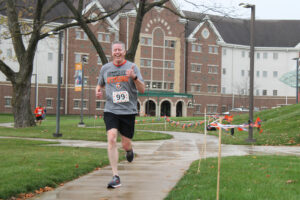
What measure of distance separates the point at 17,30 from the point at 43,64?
40.4m

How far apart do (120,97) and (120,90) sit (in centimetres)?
11

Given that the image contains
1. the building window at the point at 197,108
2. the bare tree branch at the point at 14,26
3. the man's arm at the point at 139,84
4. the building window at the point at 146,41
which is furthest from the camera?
the building window at the point at 197,108

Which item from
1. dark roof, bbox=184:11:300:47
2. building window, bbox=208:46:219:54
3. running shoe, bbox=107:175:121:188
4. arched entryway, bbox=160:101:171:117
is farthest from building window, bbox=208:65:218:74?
running shoe, bbox=107:175:121:188

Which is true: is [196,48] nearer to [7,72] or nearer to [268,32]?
[268,32]

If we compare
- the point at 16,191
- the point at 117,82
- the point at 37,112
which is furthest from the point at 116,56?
the point at 37,112

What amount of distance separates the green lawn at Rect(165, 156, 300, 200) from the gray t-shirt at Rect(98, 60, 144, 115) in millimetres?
1494

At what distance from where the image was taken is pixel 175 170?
8398 mm

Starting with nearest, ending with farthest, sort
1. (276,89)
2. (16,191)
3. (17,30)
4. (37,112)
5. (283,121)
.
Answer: (16,191) → (283,121) → (17,30) → (37,112) → (276,89)

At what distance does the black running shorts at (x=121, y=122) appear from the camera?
6754 mm

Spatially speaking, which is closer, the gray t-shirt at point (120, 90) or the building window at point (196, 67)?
the gray t-shirt at point (120, 90)

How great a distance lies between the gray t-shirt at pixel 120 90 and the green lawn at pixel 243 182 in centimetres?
149

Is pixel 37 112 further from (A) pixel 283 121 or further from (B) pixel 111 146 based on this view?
(B) pixel 111 146

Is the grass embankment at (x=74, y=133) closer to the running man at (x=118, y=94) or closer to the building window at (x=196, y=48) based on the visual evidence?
the running man at (x=118, y=94)

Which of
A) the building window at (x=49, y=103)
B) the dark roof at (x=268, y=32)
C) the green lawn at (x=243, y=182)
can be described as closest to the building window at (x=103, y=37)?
the building window at (x=49, y=103)
